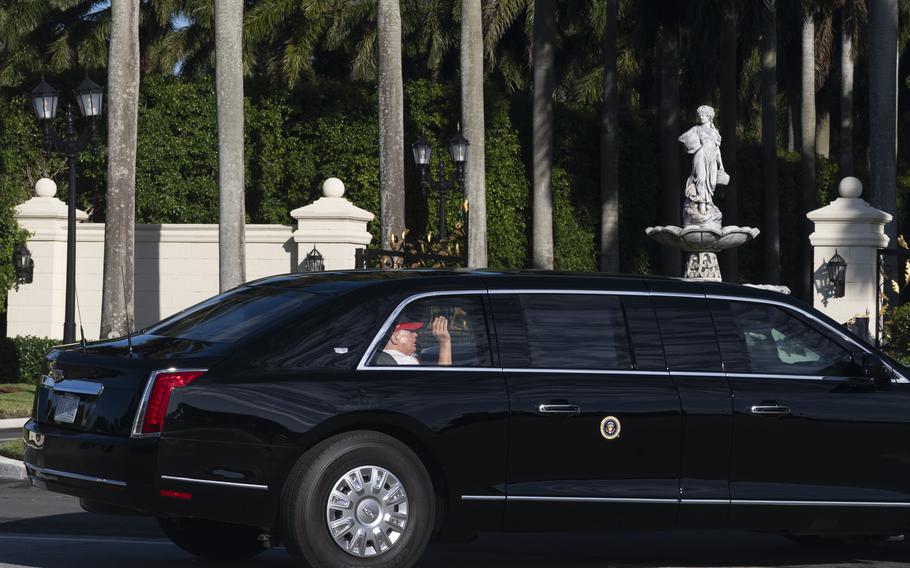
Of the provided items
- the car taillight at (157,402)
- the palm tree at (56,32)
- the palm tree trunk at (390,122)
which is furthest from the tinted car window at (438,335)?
the palm tree at (56,32)

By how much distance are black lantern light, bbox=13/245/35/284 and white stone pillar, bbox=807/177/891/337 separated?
1360 centimetres

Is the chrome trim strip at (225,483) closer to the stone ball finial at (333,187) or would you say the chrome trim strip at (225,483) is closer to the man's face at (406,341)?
the man's face at (406,341)

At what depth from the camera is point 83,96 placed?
2375 cm

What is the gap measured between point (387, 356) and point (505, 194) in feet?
86.9

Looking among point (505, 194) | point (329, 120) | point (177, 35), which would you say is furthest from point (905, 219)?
point (177, 35)

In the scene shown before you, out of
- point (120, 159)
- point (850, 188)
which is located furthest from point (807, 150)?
point (120, 159)

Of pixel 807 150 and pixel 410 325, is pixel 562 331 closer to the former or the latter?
pixel 410 325

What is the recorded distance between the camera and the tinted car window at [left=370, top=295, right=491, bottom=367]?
308 inches

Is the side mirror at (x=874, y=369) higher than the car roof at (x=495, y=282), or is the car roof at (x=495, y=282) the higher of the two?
the car roof at (x=495, y=282)

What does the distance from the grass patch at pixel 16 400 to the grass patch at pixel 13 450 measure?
455 centimetres

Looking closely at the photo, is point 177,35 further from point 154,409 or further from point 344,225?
point 154,409

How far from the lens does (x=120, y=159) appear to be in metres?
25.6

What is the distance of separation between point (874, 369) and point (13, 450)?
8.80 m

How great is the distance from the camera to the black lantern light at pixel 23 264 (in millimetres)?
27297
